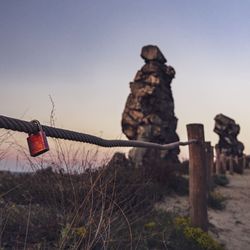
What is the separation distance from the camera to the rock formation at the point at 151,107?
2272cm

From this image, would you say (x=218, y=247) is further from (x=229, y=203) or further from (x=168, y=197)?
(x=229, y=203)

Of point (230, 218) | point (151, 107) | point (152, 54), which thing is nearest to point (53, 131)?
point (230, 218)

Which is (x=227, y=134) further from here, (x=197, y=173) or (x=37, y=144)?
(x=37, y=144)

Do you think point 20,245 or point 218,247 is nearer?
point 20,245

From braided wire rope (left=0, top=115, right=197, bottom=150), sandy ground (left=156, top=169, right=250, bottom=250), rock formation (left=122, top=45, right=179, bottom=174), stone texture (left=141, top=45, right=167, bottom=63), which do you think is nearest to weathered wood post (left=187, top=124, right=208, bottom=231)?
sandy ground (left=156, top=169, right=250, bottom=250)

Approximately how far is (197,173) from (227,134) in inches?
953

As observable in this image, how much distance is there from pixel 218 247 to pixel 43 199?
2.56 metres

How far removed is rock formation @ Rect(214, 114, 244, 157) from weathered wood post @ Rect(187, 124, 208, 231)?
23673 mm

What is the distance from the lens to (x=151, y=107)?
76.2 feet

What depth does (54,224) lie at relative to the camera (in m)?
5.10

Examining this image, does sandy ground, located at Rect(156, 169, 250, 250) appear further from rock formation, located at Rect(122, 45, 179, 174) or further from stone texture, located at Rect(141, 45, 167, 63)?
stone texture, located at Rect(141, 45, 167, 63)

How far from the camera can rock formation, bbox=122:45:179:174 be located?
22.7m

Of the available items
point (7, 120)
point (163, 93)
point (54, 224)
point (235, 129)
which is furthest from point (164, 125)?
point (7, 120)

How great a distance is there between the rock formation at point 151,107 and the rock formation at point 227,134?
6.35 meters
